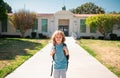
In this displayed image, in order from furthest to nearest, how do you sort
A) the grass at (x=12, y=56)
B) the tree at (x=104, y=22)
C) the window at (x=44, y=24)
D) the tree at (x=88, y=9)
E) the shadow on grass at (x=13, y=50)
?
the tree at (x=88, y=9) → the window at (x=44, y=24) → the tree at (x=104, y=22) → the shadow on grass at (x=13, y=50) → the grass at (x=12, y=56)

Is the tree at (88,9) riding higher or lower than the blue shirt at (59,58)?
higher

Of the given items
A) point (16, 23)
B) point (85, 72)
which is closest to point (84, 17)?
point (16, 23)

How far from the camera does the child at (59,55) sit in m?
5.98

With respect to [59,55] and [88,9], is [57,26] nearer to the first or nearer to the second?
[59,55]

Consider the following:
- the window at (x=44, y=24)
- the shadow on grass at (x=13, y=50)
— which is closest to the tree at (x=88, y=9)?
the window at (x=44, y=24)

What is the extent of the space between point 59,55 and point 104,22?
3351 centimetres

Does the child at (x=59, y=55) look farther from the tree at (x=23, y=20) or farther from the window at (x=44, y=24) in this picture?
the window at (x=44, y=24)

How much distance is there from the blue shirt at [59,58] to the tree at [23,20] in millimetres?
34340

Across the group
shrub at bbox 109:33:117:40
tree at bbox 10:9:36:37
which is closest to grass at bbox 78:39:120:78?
shrub at bbox 109:33:117:40

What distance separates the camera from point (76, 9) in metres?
79.1

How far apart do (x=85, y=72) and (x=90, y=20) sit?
99.3 ft

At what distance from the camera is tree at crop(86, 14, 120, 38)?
3862 centimetres

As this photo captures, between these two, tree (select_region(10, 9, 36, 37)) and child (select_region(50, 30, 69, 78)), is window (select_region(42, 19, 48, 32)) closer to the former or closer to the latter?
tree (select_region(10, 9, 36, 37))

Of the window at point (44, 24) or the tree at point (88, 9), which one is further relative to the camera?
the tree at point (88, 9)
